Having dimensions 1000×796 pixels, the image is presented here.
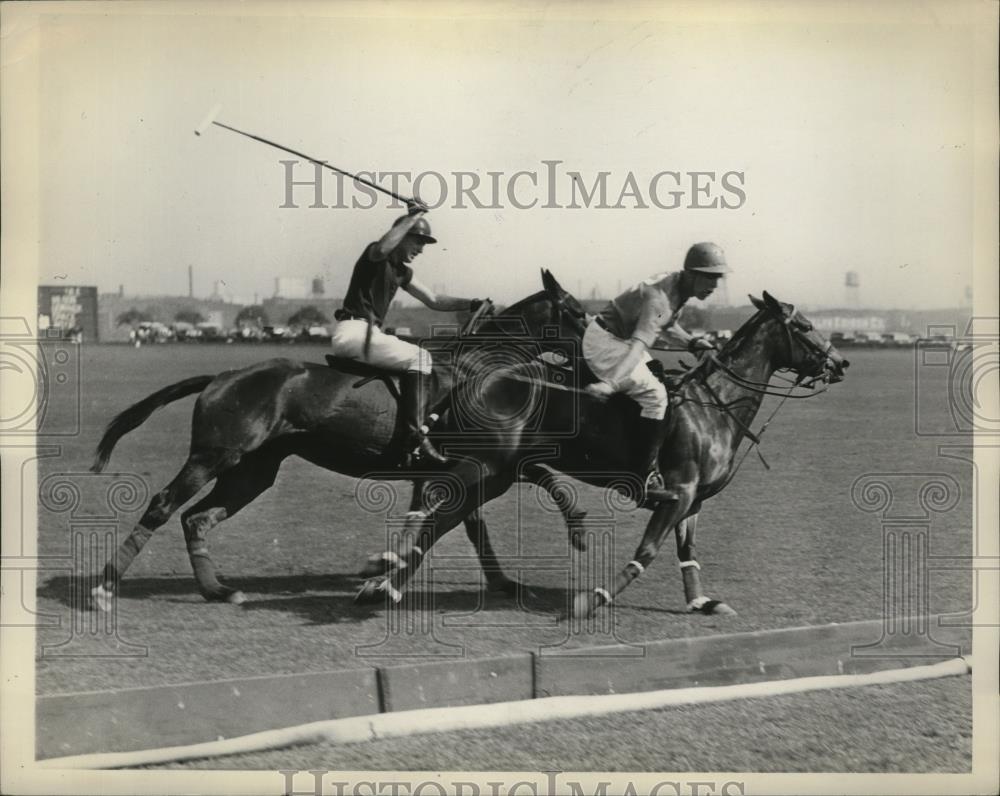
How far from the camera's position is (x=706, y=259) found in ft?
21.7

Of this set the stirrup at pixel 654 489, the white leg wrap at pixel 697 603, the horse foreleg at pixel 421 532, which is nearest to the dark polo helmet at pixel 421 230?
the horse foreleg at pixel 421 532

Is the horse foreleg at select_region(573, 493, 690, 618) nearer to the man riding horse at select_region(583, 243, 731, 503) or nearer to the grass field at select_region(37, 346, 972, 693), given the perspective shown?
the grass field at select_region(37, 346, 972, 693)

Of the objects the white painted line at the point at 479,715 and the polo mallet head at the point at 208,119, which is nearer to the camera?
the white painted line at the point at 479,715

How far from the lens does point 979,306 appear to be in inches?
269

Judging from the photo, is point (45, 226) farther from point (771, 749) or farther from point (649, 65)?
point (771, 749)

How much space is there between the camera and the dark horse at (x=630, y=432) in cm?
664

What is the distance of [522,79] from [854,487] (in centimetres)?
271

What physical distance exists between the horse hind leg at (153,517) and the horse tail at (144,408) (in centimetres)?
31

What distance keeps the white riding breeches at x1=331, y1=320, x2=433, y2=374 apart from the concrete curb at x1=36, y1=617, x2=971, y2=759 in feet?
4.72

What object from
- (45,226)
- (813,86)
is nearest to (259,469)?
(45,226)

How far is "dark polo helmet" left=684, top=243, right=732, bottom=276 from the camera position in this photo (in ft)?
21.7

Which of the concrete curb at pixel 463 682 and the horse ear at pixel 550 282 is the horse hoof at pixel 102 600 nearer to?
the concrete curb at pixel 463 682

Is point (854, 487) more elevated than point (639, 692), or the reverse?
point (854, 487)

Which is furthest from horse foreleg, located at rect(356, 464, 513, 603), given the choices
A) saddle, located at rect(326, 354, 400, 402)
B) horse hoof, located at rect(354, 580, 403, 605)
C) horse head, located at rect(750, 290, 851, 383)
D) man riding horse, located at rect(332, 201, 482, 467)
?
horse head, located at rect(750, 290, 851, 383)
